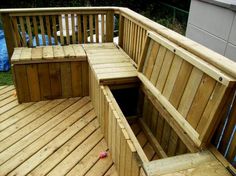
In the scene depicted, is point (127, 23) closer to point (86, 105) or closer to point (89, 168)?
point (86, 105)

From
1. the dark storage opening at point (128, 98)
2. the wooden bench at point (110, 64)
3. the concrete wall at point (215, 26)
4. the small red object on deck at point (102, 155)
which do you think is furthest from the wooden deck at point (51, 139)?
the concrete wall at point (215, 26)

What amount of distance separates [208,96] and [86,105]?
2.03 meters

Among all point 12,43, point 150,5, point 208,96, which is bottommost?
point 150,5

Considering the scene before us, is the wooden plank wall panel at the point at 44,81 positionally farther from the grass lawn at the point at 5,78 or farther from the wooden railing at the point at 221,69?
the wooden railing at the point at 221,69

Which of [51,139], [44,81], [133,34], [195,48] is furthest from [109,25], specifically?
[195,48]

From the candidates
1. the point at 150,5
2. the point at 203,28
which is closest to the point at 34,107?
the point at 203,28

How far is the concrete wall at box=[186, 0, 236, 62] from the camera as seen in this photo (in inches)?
136

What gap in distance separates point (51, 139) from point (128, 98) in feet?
3.27

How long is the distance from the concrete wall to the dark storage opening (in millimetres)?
1440

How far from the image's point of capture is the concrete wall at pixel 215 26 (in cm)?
345

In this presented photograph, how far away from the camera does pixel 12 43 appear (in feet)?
11.7

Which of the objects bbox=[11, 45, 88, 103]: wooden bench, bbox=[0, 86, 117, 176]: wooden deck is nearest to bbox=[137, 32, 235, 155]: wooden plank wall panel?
bbox=[0, 86, 117, 176]: wooden deck

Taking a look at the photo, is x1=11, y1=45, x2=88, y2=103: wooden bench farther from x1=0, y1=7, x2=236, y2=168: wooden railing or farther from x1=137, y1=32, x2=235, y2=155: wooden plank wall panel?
x1=137, y1=32, x2=235, y2=155: wooden plank wall panel

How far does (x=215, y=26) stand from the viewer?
3.82m
